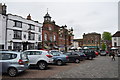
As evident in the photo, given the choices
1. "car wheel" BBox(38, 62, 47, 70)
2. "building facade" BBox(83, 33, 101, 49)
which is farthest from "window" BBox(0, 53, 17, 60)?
"building facade" BBox(83, 33, 101, 49)

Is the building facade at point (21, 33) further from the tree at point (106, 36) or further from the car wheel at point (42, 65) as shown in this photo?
the tree at point (106, 36)

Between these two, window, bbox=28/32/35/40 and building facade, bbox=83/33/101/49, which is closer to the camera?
window, bbox=28/32/35/40

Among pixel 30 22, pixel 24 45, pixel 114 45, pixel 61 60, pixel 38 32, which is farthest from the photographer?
pixel 114 45

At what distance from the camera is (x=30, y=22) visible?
29.9m

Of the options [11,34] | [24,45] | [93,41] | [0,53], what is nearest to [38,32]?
[24,45]

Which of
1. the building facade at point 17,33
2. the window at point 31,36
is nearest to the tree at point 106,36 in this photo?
the building facade at point 17,33

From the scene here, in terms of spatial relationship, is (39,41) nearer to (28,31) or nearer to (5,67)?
(28,31)

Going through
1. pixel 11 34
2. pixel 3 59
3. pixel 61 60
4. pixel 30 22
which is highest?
pixel 30 22

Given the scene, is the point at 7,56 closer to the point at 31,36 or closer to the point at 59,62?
the point at 59,62

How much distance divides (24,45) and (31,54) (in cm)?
1806

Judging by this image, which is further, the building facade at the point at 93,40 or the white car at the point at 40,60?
the building facade at the point at 93,40

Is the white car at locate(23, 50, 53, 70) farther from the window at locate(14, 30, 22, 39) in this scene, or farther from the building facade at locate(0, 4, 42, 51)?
the window at locate(14, 30, 22, 39)

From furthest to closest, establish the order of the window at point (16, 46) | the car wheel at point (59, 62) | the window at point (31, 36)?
the window at point (31, 36)
the window at point (16, 46)
the car wheel at point (59, 62)

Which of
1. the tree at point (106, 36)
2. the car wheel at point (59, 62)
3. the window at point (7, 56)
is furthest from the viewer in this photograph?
the tree at point (106, 36)
